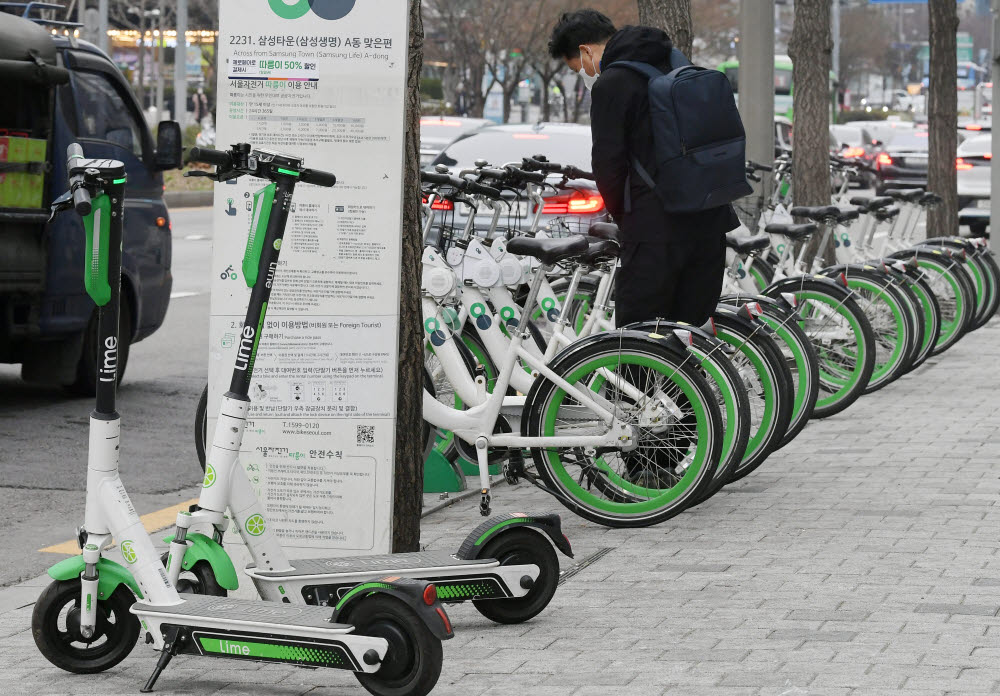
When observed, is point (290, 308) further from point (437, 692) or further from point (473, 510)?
point (473, 510)

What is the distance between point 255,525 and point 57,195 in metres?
5.55

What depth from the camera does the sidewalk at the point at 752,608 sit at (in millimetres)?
4570

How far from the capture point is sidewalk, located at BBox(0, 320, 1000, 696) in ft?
15.0

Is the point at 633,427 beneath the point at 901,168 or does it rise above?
beneath

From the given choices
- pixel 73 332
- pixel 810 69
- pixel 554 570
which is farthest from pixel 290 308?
pixel 810 69

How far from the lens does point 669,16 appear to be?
33.3 feet

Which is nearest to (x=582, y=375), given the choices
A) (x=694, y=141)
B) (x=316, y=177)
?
(x=694, y=141)

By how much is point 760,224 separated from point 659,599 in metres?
6.05

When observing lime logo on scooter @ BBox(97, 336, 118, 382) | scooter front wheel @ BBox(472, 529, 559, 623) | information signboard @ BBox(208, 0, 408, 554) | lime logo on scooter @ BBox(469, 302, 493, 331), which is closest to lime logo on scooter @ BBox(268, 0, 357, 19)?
information signboard @ BBox(208, 0, 408, 554)

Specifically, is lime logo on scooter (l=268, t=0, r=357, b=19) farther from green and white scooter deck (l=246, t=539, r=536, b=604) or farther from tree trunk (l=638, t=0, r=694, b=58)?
tree trunk (l=638, t=0, r=694, b=58)

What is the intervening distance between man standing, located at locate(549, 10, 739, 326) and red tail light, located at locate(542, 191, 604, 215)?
4520 mm

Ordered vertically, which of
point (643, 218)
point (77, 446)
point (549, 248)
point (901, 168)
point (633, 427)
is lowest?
point (77, 446)

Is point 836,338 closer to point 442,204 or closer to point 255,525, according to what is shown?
point 442,204

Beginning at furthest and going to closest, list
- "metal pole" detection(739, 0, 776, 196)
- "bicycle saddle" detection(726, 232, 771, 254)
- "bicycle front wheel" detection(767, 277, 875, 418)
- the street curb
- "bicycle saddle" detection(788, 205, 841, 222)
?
1. the street curb
2. "metal pole" detection(739, 0, 776, 196)
3. "bicycle saddle" detection(788, 205, 841, 222)
4. "bicycle front wheel" detection(767, 277, 875, 418)
5. "bicycle saddle" detection(726, 232, 771, 254)
